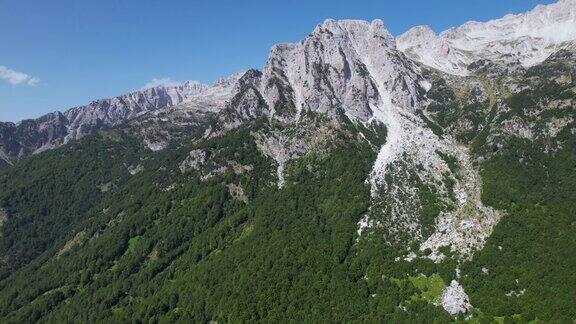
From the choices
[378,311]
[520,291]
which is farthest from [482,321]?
[378,311]

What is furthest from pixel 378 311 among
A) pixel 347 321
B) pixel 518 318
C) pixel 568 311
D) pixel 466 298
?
pixel 568 311

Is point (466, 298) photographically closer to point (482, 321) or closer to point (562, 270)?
point (482, 321)

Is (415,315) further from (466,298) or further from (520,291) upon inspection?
(520,291)

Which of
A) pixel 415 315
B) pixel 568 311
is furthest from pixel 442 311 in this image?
pixel 568 311

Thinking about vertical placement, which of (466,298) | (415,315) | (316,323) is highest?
(466,298)

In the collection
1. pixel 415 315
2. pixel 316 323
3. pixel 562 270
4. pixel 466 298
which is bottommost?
pixel 316 323

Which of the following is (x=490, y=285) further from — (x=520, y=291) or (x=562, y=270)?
(x=562, y=270)

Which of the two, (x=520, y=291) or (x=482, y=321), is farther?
(x=520, y=291)

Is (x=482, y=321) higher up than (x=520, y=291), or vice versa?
(x=520, y=291)

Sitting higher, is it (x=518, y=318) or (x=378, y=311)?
(x=518, y=318)
